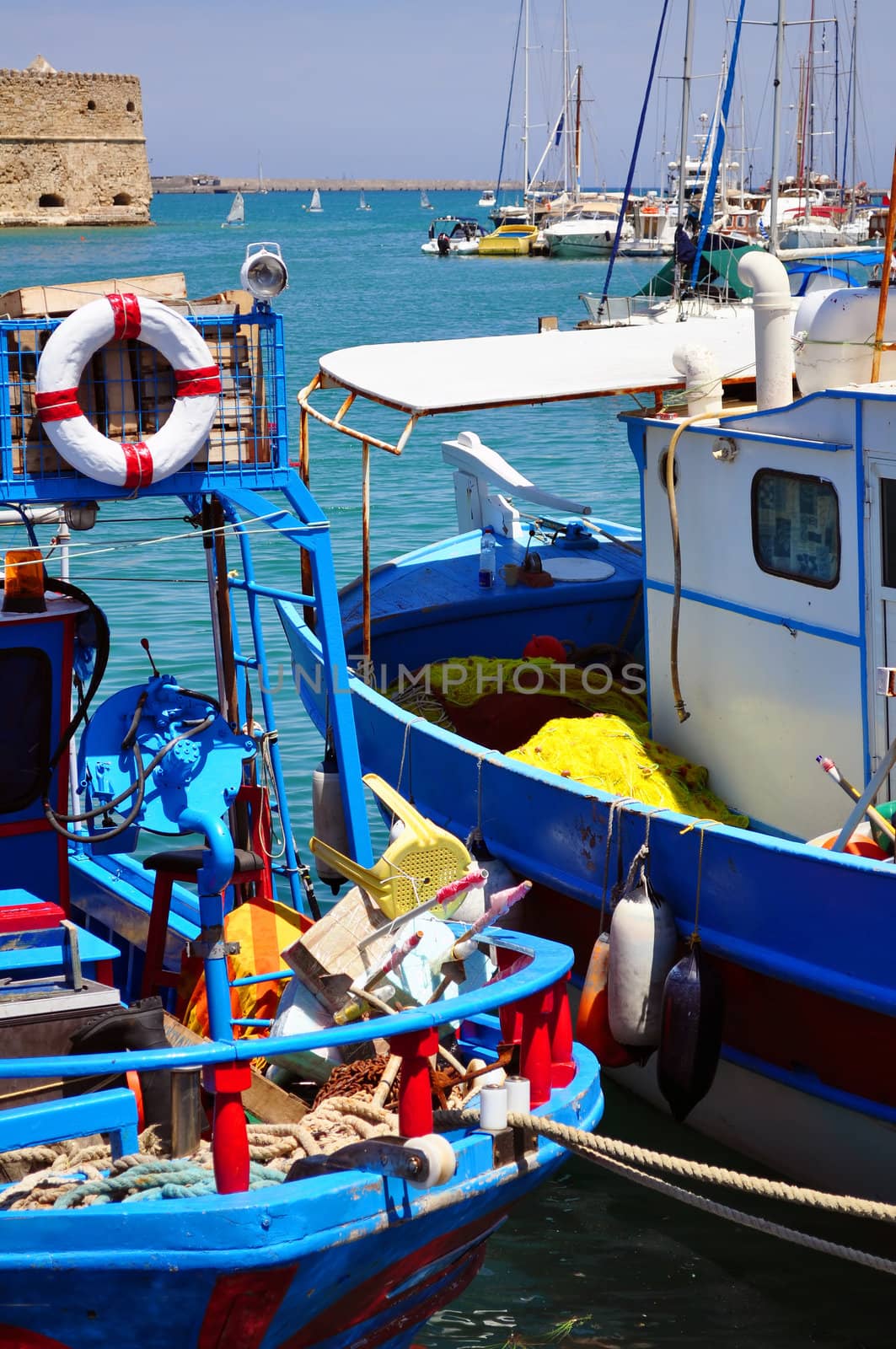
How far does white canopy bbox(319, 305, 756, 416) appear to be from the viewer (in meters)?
7.30

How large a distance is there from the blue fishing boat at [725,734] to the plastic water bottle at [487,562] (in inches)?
46.0

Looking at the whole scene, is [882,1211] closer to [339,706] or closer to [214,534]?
[339,706]

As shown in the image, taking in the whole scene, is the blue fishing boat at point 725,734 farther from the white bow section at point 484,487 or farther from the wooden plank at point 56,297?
the wooden plank at point 56,297

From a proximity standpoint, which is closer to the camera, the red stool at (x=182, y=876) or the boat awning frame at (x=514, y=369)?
the red stool at (x=182, y=876)

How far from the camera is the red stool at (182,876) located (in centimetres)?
542

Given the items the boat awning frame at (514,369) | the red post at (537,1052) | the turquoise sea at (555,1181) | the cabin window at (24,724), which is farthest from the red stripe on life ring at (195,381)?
the red post at (537,1052)

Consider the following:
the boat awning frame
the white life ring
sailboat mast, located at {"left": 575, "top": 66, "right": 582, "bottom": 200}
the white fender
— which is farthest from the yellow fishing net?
sailboat mast, located at {"left": 575, "top": 66, "right": 582, "bottom": 200}

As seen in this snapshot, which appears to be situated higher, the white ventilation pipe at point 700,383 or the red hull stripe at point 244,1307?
the white ventilation pipe at point 700,383

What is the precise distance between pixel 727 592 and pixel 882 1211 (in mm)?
3305

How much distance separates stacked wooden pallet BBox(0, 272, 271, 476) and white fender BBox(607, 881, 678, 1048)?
2249 mm

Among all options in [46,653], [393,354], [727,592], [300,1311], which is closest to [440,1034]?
[300,1311]

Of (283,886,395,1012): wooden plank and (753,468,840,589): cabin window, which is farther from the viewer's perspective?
(753,468,840,589): cabin window

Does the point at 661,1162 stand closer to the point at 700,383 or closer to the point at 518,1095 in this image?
the point at 518,1095

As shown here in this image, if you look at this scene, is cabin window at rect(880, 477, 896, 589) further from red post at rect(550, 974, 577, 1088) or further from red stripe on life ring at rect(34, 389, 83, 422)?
red stripe on life ring at rect(34, 389, 83, 422)
